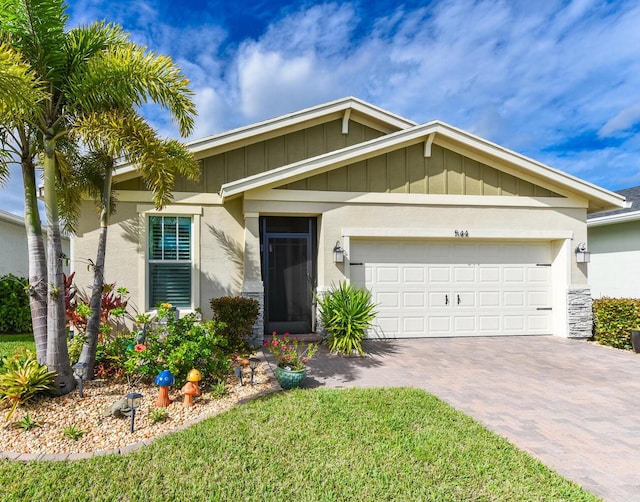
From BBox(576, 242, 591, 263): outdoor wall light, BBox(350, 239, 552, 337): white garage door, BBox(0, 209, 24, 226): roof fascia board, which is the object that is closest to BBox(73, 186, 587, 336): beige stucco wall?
BBox(576, 242, 591, 263): outdoor wall light

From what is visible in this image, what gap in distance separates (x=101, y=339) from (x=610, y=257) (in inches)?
606

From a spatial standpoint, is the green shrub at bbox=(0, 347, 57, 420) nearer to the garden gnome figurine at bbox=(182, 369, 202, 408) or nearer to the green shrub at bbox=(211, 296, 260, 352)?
the garden gnome figurine at bbox=(182, 369, 202, 408)

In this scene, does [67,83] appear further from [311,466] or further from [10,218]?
[10,218]

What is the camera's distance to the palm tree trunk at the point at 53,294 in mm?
4703

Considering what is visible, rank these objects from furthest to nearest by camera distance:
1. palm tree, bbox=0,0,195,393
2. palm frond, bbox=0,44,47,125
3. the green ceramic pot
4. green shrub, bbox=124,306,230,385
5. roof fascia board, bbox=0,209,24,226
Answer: roof fascia board, bbox=0,209,24,226
the green ceramic pot
green shrub, bbox=124,306,230,385
palm tree, bbox=0,0,195,393
palm frond, bbox=0,44,47,125

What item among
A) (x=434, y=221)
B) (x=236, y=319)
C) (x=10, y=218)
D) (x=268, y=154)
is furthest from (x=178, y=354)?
(x=10, y=218)

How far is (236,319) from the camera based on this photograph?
7.32 m

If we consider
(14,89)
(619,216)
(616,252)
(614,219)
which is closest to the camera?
(14,89)

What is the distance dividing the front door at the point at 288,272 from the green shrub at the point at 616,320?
23.9 ft

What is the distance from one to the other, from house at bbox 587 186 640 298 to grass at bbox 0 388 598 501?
11035 mm

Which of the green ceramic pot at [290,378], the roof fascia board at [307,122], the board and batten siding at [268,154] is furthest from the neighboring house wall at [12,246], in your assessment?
the green ceramic pot at [290,378]

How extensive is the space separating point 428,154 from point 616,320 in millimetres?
6063

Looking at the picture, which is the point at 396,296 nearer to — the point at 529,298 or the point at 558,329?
the point at 529,298

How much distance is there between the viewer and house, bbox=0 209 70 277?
40.2 ft
